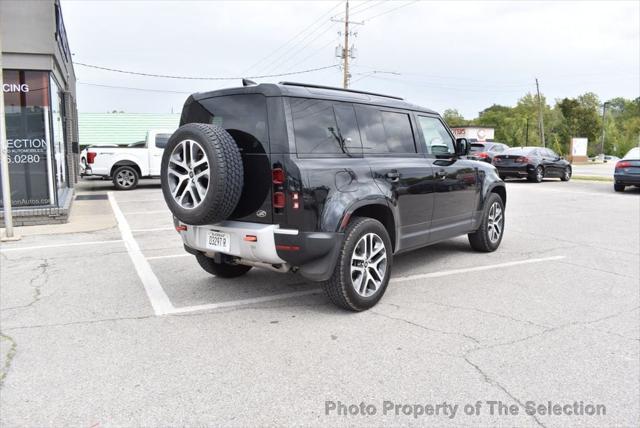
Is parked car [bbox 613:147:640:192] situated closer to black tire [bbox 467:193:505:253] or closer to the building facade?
black tire [bbox 467:193:505:253]

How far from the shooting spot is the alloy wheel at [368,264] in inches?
182

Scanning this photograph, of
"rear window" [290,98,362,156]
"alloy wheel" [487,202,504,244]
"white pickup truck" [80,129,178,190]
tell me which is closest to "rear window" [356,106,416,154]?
"rear window" [290,98,362,156]

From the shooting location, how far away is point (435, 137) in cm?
618

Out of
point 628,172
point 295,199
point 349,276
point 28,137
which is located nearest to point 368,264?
point 349,276

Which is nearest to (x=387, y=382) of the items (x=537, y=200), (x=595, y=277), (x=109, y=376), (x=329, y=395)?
(x=329, y=395)

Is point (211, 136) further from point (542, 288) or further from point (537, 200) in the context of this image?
point (537, 200)

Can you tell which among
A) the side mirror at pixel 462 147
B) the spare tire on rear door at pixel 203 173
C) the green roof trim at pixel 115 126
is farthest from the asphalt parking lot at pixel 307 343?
the green roof trim at pixel 115 126

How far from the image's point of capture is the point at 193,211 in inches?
171

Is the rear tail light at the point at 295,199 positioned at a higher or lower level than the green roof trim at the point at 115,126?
lower

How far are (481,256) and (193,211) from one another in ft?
14.1

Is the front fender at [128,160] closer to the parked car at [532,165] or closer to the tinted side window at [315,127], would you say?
the parked car at [532,165]

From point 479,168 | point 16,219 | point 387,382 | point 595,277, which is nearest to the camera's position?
point 387,382

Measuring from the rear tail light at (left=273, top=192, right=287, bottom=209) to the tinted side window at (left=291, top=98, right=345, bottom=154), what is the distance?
15.6 inches

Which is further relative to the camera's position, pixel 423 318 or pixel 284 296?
pixel 284 296
